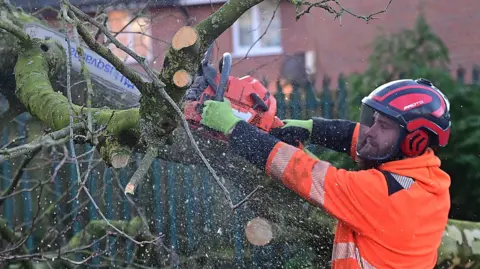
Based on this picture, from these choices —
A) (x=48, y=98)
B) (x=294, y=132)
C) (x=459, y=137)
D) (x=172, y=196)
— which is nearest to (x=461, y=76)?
(x=459, y=137)

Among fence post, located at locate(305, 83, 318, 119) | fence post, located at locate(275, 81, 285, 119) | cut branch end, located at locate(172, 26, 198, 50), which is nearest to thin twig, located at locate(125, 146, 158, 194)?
cut branch end, located at locate(172, 26, 198, 50)

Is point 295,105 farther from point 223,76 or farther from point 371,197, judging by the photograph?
point 371,197

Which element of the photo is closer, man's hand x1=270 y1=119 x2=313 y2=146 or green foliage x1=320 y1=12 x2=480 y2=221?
man's hand x1=270 y1=119 x2=313 y2=146

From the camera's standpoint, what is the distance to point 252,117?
3594 millimetres

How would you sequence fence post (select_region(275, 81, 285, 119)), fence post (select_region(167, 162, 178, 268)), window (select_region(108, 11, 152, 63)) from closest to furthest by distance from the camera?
window (select_region(108, 11, 152, 63)) → fence post (select_region(275, 81, 285, 119)) → fence post (select_region(167, 162, 178, 268))

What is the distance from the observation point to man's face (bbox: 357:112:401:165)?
335 cm

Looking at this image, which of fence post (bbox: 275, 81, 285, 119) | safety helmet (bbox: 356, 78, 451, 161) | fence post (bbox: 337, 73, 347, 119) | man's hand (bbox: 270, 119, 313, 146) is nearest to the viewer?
safety helmet (bbox: 356, 78, 451, 161)

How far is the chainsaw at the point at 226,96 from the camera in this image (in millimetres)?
3439

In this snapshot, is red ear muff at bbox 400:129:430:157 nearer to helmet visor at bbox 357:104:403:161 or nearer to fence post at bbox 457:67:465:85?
helmet visor at bbox 357:104:403:161

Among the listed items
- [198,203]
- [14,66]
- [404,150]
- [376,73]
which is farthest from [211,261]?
[376,73]

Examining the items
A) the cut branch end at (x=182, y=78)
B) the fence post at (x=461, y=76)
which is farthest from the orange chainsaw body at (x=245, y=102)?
the fence post at (x=461, y=76)

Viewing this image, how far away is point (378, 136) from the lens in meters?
3.39

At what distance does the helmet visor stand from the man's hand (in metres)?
0.42

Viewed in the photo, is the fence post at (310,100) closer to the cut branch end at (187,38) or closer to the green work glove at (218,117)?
the green work glove at (218,117)
